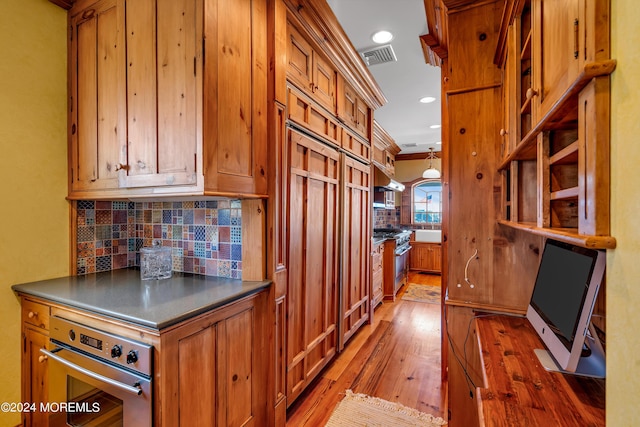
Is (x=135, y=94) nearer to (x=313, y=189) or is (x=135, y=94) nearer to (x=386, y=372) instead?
(x=313, y=189)

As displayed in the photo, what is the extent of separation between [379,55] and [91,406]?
314cm

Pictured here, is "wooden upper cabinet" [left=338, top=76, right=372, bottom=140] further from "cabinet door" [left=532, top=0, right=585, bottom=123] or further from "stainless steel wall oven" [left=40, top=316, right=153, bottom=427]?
"stainless steel wall oven" [left=40, top=316, right=153, bottom=427]

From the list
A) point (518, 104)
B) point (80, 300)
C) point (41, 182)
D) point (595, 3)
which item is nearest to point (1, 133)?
point (41, 182)

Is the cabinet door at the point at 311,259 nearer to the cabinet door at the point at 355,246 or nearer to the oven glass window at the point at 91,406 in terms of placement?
the cabinet door at the point at 355,246

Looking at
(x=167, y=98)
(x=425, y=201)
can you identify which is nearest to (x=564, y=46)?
(x=167, y=98)

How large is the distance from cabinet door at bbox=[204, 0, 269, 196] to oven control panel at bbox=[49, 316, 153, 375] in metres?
0.73

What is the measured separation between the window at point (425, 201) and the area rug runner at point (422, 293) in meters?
1.96

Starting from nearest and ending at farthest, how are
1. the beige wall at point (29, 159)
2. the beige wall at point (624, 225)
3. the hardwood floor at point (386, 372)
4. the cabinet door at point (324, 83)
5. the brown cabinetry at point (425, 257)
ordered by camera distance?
the beige wall at point (624, 225) < the beige wall at point (29, 159) < the hardwood floor at point (386, 372) < the cabinet door at point (324, 83) < the brown cabinetry at point (425, 257)

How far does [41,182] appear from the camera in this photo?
183 centimetres

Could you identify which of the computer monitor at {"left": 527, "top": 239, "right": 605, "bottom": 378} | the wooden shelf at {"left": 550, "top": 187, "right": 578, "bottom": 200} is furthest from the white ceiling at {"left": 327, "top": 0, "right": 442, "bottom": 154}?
the computer monitor at {"left": 527, "top": 239, "right": 605, "bottom": 378}

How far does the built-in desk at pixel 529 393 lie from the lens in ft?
2.77

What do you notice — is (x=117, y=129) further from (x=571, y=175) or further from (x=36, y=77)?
(x=571, y=175)

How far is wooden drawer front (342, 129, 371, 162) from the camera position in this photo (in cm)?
282

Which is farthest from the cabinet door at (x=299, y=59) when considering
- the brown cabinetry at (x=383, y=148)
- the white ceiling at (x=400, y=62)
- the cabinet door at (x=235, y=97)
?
the brown cabinetry at (x=383, y=148)
